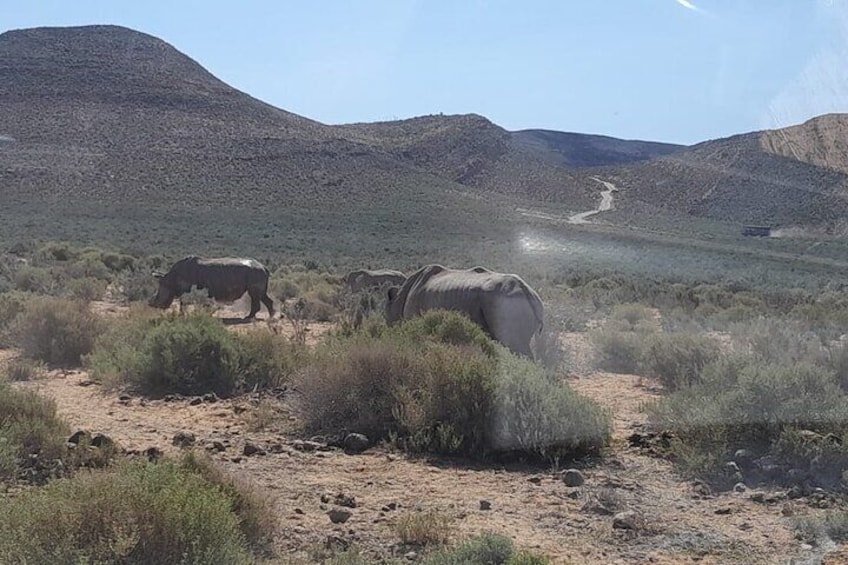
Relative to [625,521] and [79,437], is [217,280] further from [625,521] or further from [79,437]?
[625,521]

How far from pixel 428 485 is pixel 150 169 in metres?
51.1

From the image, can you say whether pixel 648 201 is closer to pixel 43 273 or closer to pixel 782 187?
pixel 782 187

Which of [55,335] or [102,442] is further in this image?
[55,335]

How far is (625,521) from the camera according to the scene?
6578 millimetres

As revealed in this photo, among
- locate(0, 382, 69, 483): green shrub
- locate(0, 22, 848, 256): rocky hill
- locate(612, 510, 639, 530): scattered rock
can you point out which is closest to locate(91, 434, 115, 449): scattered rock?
locate(0, 382, 69, 483): green shrub

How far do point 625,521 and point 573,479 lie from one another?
3.52 feet

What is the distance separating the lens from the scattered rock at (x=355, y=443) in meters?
8.70

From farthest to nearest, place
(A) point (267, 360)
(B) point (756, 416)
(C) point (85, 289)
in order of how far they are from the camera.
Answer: (C) point (85, 289)
(A) point (267, 360)
(B) point (756, 416)

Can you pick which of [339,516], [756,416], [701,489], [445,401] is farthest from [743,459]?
[339,516]

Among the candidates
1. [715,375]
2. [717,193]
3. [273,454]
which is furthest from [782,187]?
[273,454]

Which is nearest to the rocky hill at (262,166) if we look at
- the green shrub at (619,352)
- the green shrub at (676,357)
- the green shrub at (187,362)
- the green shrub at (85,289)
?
the green shrub at (85,289)

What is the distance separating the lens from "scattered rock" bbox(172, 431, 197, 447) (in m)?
8.47

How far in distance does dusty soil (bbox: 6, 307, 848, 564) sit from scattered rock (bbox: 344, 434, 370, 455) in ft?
0.49

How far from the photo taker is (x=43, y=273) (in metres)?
23.3
